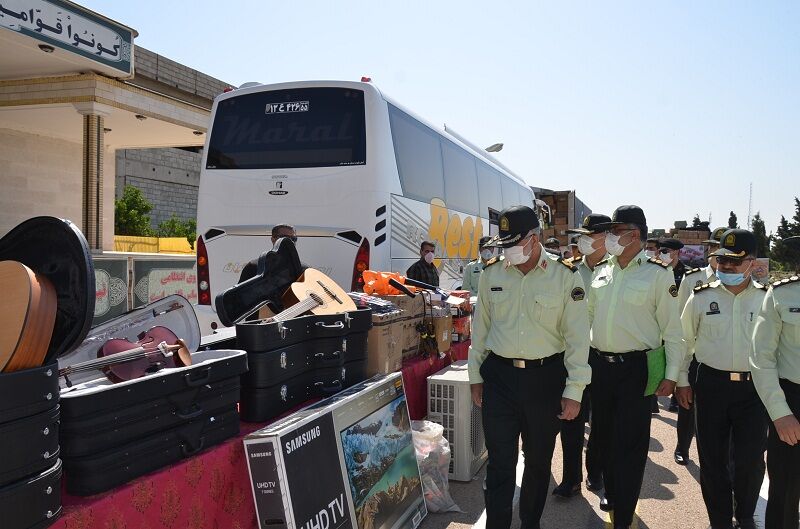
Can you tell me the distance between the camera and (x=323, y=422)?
10.7 ft

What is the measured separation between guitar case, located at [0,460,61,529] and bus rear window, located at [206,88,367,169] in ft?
18.2

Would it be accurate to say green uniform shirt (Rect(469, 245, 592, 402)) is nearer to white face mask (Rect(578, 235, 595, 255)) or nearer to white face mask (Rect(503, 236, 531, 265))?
white face mask (Rect(503, 236, 531, 265))

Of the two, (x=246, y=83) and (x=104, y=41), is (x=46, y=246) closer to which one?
(x=246, y=83)

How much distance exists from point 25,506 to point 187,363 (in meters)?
1.21

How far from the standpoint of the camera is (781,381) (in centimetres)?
331

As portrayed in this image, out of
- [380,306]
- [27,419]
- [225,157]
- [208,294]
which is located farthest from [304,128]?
[27,419]

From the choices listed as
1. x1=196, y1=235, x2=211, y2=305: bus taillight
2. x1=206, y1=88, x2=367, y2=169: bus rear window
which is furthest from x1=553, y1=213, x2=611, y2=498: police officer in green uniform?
x1=196, y1=235, x2=211, y2=305: bus taillight

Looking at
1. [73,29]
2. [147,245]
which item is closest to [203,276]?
[73,29]

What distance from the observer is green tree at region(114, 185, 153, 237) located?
28078 mm

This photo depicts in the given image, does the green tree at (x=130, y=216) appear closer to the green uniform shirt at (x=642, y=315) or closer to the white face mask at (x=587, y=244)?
the white face mask at (x=587, y=244)

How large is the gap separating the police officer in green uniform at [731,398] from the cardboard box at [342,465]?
1.85 m

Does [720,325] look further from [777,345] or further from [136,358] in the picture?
[136,358]

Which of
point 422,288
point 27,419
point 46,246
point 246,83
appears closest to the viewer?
point 27,419

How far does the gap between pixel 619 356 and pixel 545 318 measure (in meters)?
0.80
